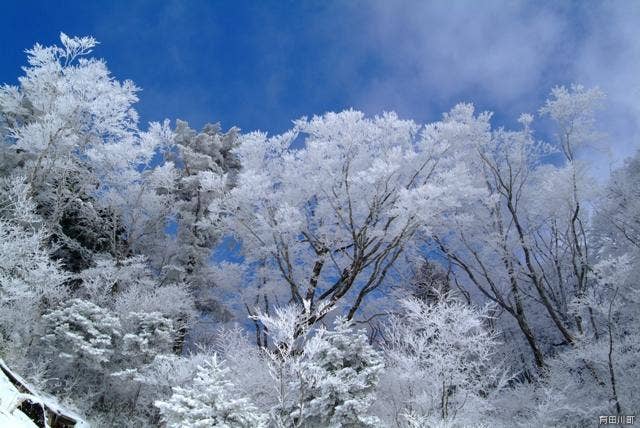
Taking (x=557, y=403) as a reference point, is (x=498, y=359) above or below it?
above

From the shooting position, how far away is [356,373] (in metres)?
9.69

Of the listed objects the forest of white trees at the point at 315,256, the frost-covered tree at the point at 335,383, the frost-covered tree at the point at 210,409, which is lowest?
the frost-covered tree at the point at 210,409

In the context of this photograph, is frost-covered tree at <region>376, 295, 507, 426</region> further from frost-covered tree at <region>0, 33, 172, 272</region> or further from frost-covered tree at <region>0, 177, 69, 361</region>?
frost-covered tree at <region>0, 33, 172, 272</region>

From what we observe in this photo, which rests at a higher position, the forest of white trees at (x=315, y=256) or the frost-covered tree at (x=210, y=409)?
the forest of white trees at (x=315, y=256)

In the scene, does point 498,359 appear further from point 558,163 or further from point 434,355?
point 434,355

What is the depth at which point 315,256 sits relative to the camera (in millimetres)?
18031

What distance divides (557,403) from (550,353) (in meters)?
10.00

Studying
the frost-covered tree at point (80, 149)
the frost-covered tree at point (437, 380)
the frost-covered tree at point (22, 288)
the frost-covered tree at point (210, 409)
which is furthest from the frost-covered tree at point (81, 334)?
the frost-covered tree at point (437, 380)

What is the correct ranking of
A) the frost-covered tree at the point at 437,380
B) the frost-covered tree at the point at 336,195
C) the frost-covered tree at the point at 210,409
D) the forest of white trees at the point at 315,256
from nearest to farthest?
1. the frost-covered tree at the point at 210,409
2. the frost-covered tree at the point at 437,380
3. the forest of white trees at the point at 315,256
4. the frost-covered tree at the point at 336,195

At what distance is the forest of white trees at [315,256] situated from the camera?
35.7 feet

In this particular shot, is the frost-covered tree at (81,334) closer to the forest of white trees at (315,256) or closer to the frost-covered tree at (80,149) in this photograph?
the forest of white trees at (315,256)

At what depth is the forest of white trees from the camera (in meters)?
10.9

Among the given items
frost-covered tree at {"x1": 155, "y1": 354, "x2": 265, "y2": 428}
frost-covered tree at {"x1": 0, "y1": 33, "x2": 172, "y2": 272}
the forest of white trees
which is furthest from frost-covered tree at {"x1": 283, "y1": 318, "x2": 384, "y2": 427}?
frost-covered tree at {"x1": 0, "y1": 33, "x2": 172, "y2": 272}

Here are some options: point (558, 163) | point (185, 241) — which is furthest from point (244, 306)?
point (558, 163)
